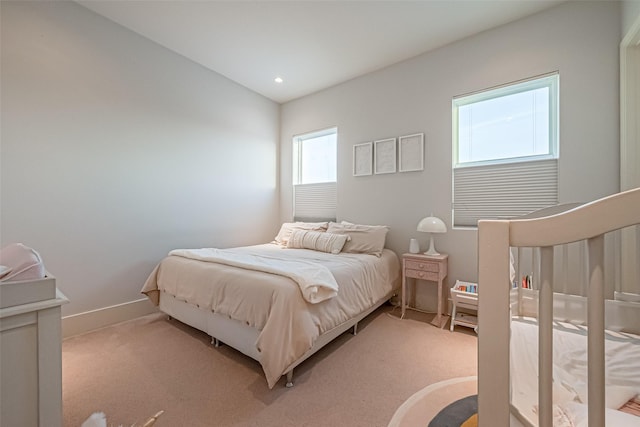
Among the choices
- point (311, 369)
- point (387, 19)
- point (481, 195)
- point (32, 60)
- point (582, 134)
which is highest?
point (387, 19)

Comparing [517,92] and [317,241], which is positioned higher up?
[517,92]

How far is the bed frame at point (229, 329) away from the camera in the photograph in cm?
180

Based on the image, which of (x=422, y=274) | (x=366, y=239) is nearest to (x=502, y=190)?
(x=422, y=274)

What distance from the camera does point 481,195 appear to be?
8.68 feet

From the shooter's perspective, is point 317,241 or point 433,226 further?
point 317,241

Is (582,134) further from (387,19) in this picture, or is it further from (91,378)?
(91,378)

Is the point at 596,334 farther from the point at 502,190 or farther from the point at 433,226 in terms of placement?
the point at 502,190

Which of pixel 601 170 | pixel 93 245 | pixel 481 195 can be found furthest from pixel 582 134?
pixel 93 245

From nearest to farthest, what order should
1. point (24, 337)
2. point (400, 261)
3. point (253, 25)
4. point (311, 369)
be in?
point (24, 337) < point (311, 369) < point (253, 25) < point (400, 261)

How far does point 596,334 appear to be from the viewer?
49cm

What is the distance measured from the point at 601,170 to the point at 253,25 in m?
3.40

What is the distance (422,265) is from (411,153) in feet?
4.35

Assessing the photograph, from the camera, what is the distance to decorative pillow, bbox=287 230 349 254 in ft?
9.90

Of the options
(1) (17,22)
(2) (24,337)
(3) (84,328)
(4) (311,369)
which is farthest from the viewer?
(3) (84,328)
